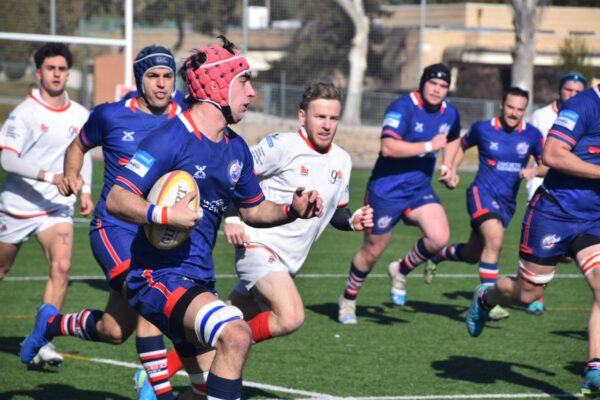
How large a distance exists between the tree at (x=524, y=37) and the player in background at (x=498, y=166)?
23.0 meters

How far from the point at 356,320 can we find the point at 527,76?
25.3m

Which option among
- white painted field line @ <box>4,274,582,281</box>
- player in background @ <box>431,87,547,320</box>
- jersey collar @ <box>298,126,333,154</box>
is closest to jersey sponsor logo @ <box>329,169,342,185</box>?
jersey collar @ <box>298,126,333,154</box>

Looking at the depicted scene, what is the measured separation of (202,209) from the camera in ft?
18.5

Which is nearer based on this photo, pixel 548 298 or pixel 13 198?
pixel 13 198

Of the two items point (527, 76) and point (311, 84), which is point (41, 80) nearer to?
point (311, 84)

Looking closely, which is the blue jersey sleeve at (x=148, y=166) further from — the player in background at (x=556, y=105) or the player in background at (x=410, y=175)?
the player in background at (x=556, y=105)

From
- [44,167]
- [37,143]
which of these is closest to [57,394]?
[44,167]

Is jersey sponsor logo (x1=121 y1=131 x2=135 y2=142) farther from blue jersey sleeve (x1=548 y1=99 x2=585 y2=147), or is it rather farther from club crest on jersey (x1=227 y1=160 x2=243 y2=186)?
blue jersey sleeve (x1=548 y1=99 x2=585 y2=147)

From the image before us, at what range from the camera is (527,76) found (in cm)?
3406

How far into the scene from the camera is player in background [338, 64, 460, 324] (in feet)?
33.8

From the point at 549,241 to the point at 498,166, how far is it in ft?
11.8

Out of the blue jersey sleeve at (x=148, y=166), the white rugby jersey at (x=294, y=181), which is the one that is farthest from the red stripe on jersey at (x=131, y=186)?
the white rugby jersey at (x=294, y=181)

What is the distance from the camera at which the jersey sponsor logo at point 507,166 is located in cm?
1079

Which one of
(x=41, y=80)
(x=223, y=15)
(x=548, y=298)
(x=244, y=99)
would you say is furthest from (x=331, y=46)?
(x=244, y=99)
